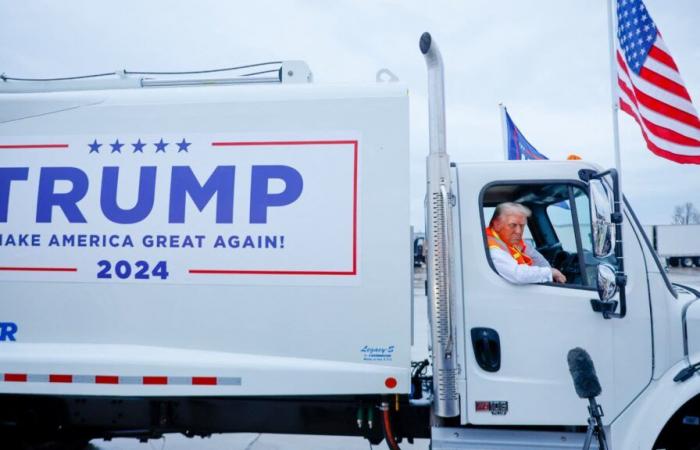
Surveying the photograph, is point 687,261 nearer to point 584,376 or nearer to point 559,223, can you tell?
point 559,223

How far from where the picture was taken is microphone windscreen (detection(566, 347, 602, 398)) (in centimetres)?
224

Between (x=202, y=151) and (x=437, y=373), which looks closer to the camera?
(x=437, y=373)

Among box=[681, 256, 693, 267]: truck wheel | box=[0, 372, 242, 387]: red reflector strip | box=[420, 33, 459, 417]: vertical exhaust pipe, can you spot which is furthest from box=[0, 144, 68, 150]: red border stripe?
box=[681, 256, 693, 267]: truck wheel

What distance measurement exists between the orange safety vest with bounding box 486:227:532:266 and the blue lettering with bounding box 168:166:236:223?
1.67 metres

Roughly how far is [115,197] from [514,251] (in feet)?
8.56

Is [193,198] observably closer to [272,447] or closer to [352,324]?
[352,324]

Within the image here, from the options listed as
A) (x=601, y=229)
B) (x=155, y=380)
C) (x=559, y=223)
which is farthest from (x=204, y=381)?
(x=559, y=223)

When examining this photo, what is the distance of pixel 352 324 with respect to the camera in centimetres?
273

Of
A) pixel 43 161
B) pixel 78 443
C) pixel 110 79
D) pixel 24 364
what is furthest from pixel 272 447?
pixel 110 79

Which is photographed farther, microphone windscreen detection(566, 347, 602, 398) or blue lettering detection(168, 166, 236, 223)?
blue lettering detection(168, 166, 236, 223)

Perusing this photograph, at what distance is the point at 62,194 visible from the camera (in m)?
2.95

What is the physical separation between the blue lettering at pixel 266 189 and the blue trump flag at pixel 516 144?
3.32 meters

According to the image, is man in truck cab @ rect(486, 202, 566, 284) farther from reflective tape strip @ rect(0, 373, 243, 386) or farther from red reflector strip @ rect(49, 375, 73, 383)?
red reflector strip @ rect(49, 375, 73, 383)

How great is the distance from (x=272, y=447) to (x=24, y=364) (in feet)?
8.04
